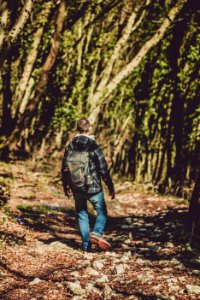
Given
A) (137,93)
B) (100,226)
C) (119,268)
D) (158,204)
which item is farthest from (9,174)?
(137,93)

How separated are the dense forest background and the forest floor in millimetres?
4510

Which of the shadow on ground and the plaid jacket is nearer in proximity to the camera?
the plaid jacket

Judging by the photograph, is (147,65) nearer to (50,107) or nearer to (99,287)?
(50,107)

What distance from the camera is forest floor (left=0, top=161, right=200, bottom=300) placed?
6061mm

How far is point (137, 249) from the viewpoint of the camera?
8.77 metres

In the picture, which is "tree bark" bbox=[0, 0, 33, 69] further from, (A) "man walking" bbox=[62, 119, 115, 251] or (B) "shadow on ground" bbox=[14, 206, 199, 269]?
(B) "shadow on ground" bbox=[14, 206, 199, 269]

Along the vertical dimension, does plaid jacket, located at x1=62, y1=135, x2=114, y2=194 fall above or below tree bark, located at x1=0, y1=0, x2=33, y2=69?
below

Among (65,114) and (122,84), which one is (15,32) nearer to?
(65,114)

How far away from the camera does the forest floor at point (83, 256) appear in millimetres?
6061

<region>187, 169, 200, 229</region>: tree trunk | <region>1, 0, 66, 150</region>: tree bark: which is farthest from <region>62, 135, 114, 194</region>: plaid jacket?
<region>1, 0, 66, 150</region>: tree bark

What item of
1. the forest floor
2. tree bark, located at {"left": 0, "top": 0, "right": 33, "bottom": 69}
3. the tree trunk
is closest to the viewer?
the forest floor

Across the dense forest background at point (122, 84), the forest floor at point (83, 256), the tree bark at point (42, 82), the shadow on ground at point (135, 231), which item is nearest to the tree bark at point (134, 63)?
the dense forest background at point (122, 84)

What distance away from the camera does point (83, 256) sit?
802 centimetres

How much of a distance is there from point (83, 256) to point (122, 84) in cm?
1527
